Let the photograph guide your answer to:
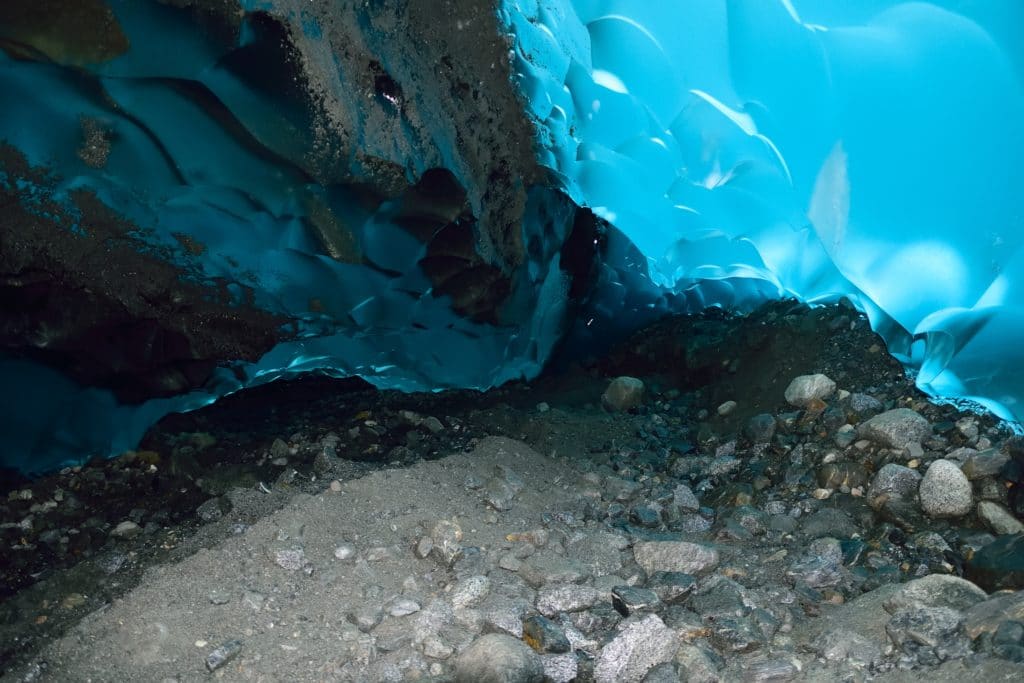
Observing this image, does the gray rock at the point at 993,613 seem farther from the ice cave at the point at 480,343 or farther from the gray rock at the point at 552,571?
the gray rock at the point at 552,571

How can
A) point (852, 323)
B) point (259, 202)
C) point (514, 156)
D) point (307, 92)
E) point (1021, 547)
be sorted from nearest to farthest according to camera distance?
point (1021, 547) < point (307, 92) < point (259, 202) < point (514, 156) < point (852, 323)

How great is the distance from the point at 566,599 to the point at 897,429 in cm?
97

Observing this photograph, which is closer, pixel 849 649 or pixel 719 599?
pixel 849 649

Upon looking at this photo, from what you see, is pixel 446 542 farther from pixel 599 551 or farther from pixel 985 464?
pixel 985 464

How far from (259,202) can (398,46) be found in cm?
50

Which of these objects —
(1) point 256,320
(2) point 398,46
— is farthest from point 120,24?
(1) point 256,320

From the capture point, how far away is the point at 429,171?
1.91m

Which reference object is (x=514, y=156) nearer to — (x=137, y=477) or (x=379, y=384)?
(x=379, y=384)

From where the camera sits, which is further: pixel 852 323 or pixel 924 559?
pixel 852 323

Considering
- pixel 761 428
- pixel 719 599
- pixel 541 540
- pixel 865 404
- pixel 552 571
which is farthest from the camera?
pixel 761 428

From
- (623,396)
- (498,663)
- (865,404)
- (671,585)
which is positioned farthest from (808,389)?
(498,663)

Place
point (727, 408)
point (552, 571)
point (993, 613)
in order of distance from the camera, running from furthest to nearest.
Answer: point (727, 408)
point (552, 571)
point (993, 613)

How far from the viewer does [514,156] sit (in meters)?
2.11

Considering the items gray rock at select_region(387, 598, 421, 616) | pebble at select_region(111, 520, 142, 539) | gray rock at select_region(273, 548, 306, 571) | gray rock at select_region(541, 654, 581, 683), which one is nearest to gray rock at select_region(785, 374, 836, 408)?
gray rock at select_region(541, 654, 581, 683)
